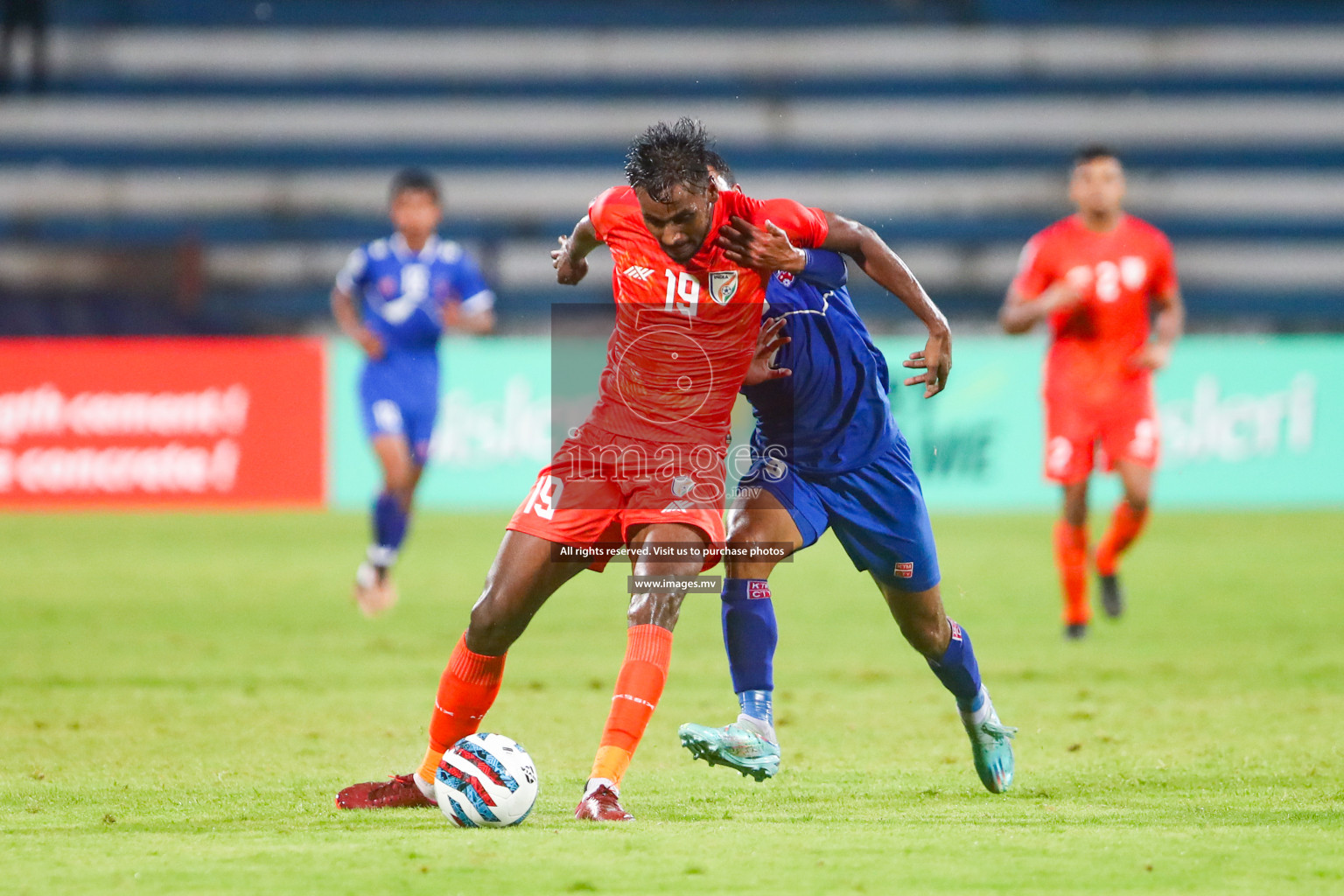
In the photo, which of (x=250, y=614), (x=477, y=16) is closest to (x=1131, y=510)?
(x=250, y=614)

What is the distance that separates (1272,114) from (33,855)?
63.5ft

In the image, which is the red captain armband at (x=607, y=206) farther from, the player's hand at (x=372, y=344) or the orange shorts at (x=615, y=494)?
the player's hand at (x=372, y=344)

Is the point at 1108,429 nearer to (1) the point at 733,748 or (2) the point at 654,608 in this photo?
(2) the point at 654,608

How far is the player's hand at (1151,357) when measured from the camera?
8523 millimetres

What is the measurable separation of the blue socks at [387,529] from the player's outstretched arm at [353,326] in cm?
98

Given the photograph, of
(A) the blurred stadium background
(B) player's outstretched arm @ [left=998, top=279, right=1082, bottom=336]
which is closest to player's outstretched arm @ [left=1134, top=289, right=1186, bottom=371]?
(B) player's outstretched arm @ [left=998, top=279, right=1082, bottom=336]

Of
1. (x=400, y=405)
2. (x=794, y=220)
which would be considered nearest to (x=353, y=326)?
(x=400, y=405)

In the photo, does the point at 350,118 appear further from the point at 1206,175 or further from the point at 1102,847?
the point at 1102,847

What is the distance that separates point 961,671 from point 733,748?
3.14ft

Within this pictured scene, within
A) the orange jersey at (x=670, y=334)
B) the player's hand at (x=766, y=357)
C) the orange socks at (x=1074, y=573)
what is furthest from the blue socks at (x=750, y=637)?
the orange socks at (x=1074, y=573)

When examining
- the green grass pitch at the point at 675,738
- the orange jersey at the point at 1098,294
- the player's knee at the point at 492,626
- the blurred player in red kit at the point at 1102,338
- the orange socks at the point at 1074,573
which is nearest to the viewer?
the green grass pitch at the point at 675,738

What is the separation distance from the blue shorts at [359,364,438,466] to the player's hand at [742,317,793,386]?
551 cm

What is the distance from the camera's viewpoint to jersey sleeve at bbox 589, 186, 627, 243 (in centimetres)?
448

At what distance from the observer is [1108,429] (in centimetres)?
858
